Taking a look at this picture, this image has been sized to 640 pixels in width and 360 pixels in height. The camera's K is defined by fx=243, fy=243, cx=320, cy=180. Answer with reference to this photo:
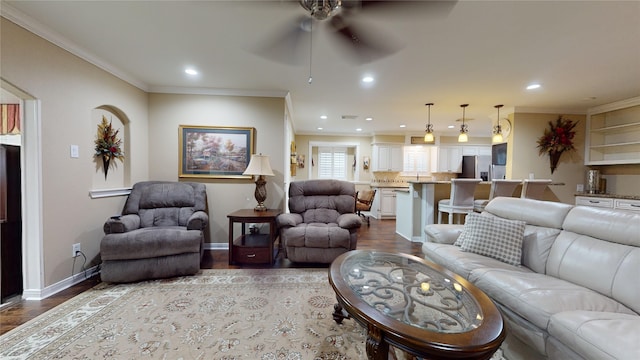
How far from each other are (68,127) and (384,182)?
260 inches

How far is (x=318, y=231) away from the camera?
302 centimetres

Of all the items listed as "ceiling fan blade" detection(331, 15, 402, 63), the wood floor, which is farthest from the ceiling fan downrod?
the wood floor

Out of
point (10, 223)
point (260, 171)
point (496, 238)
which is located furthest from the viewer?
point (260, 171)

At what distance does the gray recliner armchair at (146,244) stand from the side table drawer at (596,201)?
6053mm

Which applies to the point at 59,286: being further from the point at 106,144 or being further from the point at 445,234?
the point at 445,234

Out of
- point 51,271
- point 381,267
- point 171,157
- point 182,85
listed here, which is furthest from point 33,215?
point 381,267

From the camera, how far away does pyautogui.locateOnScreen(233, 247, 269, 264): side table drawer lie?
3071 millimetres

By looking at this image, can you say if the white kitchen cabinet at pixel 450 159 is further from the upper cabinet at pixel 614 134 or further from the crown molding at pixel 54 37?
the crown molding at pixel 54 37

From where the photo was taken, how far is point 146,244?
252 cm

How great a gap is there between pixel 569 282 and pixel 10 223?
15.2 ft

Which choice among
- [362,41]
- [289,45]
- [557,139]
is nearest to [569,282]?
[362,41]

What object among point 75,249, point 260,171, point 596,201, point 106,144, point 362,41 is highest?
point 362,41

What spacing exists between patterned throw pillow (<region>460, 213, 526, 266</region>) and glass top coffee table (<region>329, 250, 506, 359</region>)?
2.12 ft

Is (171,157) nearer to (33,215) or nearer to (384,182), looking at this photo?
(33,215)
